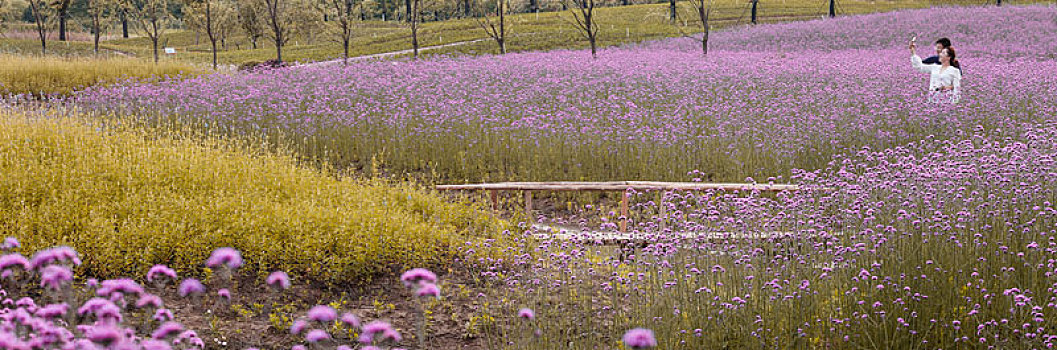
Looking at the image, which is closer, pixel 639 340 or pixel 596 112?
pixel 639 340

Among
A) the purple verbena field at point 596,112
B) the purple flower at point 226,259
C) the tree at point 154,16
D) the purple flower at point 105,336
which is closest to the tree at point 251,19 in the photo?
the tree at point 154,16

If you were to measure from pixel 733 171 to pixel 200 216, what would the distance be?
6010mm

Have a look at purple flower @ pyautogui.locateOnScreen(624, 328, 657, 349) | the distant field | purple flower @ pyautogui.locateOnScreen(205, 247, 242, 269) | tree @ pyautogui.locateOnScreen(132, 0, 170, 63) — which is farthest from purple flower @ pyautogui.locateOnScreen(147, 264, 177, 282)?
the distant field

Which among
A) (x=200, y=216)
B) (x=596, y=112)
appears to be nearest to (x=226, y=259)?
(x=200, y=216)

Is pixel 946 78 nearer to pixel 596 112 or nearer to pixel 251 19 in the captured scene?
pixel 596 112

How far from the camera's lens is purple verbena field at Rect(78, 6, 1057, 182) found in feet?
33.8

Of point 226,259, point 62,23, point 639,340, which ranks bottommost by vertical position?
point 639,340

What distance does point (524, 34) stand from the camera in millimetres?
40062

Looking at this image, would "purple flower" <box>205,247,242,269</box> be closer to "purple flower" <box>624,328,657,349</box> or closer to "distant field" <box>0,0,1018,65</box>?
"purple flower" <box>624,328,657,349</box>

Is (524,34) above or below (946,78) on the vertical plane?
above

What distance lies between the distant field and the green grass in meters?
23.7

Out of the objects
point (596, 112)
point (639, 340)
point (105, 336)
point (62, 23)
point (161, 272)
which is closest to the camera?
point (105, 336)

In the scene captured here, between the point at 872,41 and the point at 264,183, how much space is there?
81.3 ft

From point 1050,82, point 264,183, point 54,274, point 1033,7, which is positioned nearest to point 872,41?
point 1033,7
